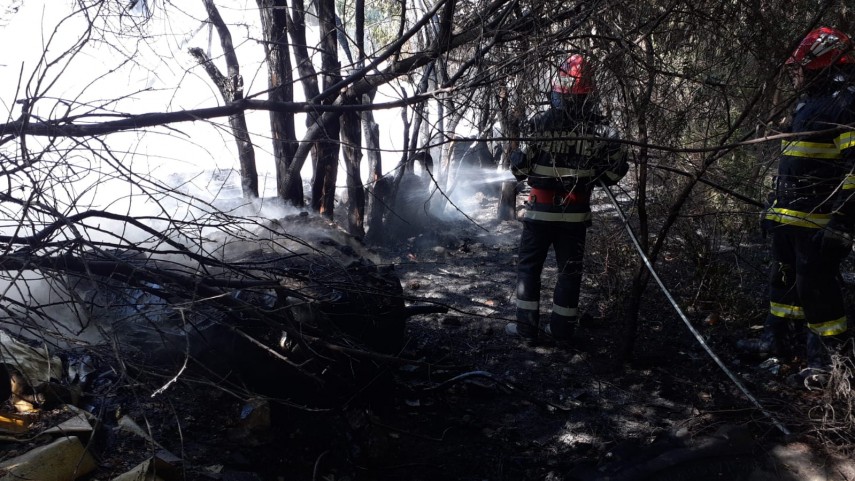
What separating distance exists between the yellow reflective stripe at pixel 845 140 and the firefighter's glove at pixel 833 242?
426 mm

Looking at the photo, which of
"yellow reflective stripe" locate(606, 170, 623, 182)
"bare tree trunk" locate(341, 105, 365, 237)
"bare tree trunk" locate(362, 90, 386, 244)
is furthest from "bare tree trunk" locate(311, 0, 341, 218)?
"yellow reflective stripe" locate(606, 170, 623, 182)

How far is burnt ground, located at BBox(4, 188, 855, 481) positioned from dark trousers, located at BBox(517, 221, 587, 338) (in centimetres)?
23

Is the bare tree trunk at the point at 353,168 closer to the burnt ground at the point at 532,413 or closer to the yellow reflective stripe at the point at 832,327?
the burnt ground at the point at 532,413

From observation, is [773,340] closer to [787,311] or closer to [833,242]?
[787,311]

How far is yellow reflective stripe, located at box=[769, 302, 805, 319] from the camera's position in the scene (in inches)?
151

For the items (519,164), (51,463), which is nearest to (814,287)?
(519,164)

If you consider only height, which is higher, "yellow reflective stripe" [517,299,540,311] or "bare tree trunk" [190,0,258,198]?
"bare tree trunk" [190,0,258,198]

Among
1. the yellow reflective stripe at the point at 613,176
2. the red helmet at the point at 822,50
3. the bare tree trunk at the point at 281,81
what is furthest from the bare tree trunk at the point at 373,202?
the red helmet at the point at 822,50

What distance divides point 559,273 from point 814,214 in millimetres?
1541

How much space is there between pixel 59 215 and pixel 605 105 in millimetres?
2613

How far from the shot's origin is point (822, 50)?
3.05 m

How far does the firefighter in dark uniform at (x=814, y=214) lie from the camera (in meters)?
3.06

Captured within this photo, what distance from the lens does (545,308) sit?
5.19 m

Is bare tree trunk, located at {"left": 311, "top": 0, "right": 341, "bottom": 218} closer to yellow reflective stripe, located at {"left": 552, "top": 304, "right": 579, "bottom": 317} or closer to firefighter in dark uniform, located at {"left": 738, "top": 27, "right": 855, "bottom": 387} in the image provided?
yellow reflective stripe, located at {"left": 552, "top": 304, "right": 579, "bottom": 317}
